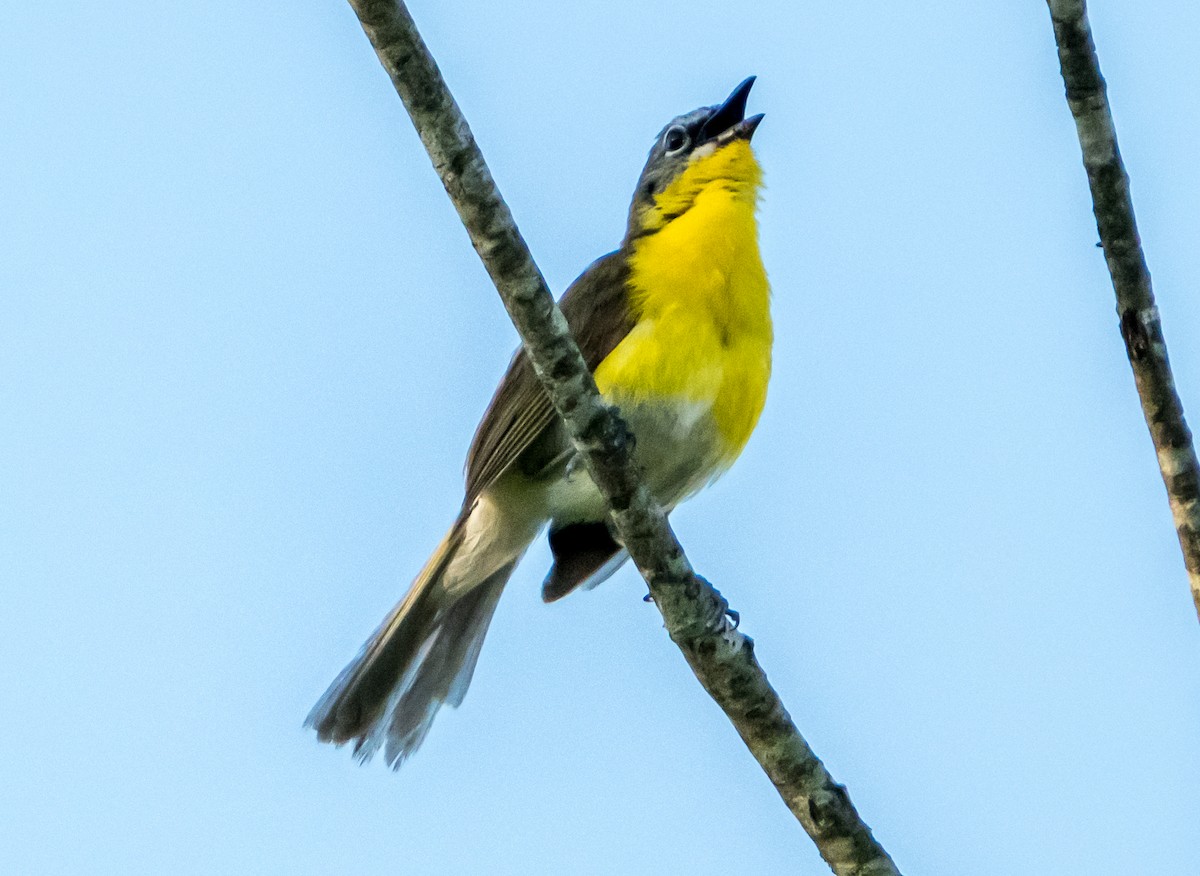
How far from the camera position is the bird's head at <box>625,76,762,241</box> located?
593cm

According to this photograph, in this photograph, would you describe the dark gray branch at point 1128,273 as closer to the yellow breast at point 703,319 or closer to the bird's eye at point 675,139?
the yellow breast at point 703,319

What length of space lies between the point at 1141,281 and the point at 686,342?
190 cm

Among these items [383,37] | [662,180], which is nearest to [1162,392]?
[383,37]

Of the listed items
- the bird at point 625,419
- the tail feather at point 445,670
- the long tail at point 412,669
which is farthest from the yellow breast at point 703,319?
the tail feather at point 445,670

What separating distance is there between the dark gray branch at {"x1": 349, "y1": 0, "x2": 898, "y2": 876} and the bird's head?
213 centimetres

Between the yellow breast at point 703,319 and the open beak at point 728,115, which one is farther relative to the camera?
the open beak at point 728,115

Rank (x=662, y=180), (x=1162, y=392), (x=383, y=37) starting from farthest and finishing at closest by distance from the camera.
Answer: (x=662, y=180)
(x=1162, y=392)
(x=383, y=37)

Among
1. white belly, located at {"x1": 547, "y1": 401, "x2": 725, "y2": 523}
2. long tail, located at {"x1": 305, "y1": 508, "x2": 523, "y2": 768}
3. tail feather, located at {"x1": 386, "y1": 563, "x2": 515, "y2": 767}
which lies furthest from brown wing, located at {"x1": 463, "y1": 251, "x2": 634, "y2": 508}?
tail feather, located at {"x1": 386, "y1": 563, "x2": 515, "y2": 767}

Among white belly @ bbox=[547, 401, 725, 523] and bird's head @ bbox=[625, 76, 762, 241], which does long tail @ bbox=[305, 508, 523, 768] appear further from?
bird's head @ bbox=[625, 76, 762, 241]

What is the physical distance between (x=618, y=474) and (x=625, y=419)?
3.66ft

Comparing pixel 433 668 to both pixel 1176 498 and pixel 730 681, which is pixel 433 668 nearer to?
pixel 730 681

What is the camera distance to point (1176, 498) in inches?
142

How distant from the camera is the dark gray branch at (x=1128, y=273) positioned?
11.2 feet

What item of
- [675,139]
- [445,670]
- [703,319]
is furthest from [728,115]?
[445,670]
